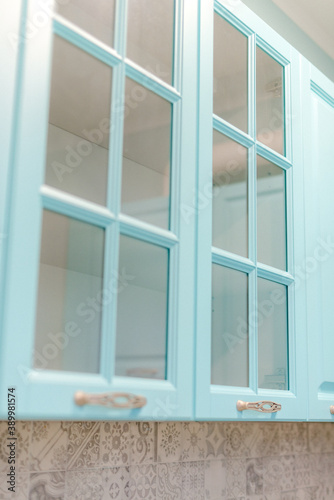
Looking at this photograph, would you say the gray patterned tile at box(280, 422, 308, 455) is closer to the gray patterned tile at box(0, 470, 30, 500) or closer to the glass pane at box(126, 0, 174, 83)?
the gray patterned tile at box(0, 470, 30, 500)

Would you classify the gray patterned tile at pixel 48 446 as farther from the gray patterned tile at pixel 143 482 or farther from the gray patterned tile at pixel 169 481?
the gray patterned tile at pixel 169 481

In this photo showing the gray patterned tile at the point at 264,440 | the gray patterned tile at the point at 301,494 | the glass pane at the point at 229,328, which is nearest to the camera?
the glass pane at the point at 229,328

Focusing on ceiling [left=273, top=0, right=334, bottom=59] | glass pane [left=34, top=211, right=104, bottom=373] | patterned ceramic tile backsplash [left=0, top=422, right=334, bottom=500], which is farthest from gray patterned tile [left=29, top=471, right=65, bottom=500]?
ceiling [left=273, top=0, right=334, bottom=59]

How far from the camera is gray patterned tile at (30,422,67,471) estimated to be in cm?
129

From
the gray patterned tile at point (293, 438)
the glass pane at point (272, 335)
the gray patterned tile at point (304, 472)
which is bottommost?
the gray patterned tile at point (304, 472)

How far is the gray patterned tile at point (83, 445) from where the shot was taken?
137 cm

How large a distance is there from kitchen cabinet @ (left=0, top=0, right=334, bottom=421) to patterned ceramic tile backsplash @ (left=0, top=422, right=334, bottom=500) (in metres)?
0.33

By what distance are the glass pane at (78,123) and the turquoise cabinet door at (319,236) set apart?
2.30 ft

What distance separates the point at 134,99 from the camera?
117 centimetres

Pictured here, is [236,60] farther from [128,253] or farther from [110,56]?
[128,253]

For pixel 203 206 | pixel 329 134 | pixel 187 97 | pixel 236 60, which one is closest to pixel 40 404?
pixel 203 206

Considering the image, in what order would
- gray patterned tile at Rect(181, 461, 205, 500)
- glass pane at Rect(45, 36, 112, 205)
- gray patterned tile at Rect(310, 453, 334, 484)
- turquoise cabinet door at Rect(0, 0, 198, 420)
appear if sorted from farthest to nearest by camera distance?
gray patterned tile at Rect(310, 453, 334, 484)
gray patterned tile at Rect(181, 461, 205, 500)
glass pane at Rect(45, 36, 112, 205)
turquoise cabinet door at Rect(0, 0, 198, 420)

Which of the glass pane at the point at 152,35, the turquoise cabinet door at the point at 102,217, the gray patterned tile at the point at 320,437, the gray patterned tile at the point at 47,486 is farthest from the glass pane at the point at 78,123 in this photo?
the gray patterned tile at the point at 320,437

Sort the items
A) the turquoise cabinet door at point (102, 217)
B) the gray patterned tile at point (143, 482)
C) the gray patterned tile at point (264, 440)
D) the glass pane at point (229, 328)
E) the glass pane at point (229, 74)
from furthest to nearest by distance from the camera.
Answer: the gray patterned tile at point (264, 440)
the gray patterned tile at point (143, 482)
the glass pane at point (229, 74)
the glass pane at point (229, 328)
the turquoise cabinet door at point (102, 217)
